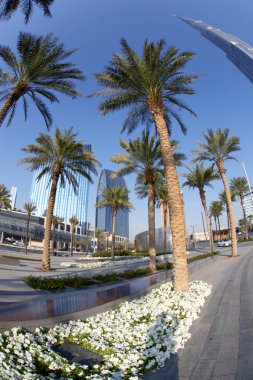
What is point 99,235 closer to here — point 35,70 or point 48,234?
point 48,234

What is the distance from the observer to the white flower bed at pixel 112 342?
4.22 m

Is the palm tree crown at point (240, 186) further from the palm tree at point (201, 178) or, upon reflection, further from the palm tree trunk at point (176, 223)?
the palm tree trunk at point (176, 223)

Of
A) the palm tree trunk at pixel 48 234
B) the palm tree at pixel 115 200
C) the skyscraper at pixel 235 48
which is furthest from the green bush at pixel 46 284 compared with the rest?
the palm tree at pixel 115 200

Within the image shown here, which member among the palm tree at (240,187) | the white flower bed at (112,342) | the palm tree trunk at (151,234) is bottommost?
the white flower bed at (112,342)

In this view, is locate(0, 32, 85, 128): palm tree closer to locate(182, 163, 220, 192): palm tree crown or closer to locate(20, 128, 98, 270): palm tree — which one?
locate(20, 128, 98, 270): palm tree

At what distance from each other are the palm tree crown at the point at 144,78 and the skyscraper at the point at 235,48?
6.94 feet

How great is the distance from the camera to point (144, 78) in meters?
12.4

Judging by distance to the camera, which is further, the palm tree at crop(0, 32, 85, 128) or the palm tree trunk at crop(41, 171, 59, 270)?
the palm tree trunk at crop(41, 171, 59, 270)

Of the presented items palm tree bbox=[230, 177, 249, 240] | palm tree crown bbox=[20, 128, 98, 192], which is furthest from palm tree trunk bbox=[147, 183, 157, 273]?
palm tree bbox=[230, 177, 249, 240]

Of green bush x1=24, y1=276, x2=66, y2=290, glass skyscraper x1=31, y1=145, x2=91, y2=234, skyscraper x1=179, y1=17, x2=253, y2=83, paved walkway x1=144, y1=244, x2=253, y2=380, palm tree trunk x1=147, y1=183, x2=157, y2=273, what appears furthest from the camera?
A: glass skyscraper x1=31, y1=145, x2=91, y2=234

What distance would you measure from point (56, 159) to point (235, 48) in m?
→ 16.6

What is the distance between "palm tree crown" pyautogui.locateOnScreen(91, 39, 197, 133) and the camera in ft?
41.1

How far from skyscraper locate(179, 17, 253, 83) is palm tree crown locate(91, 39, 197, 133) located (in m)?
2.11

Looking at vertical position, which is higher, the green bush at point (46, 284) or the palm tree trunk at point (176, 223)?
the palm tree trunk at point (176, 223)
